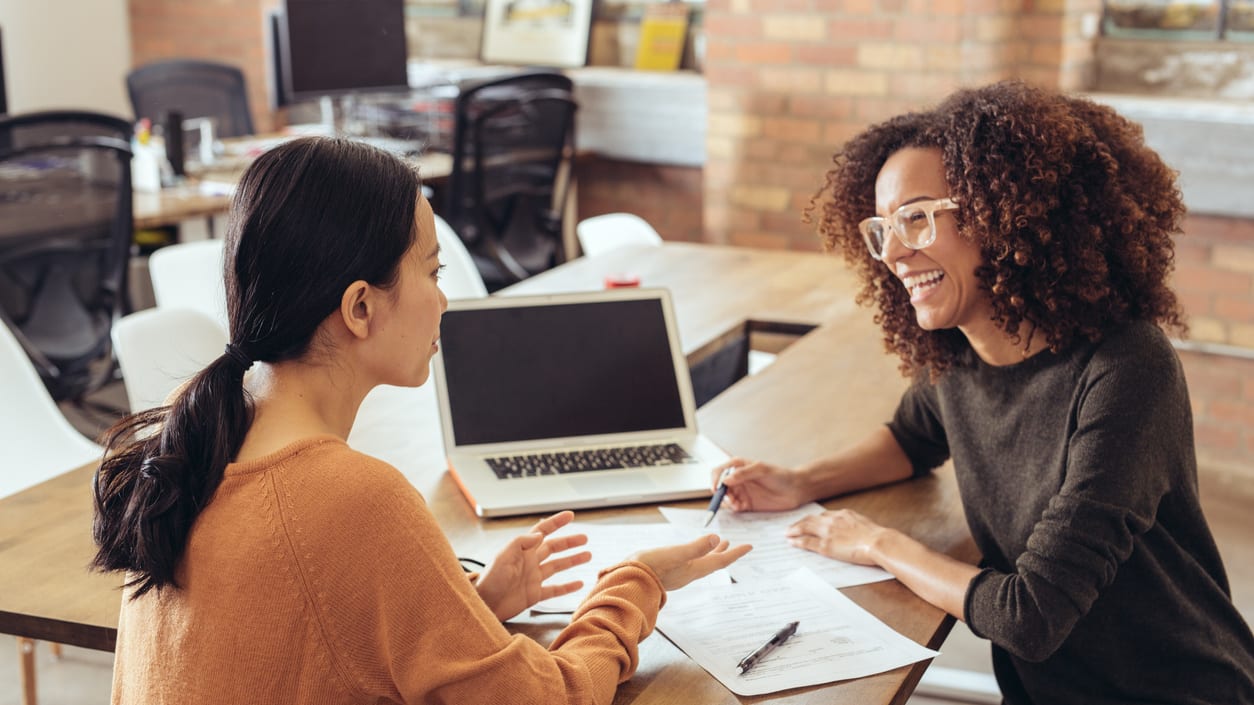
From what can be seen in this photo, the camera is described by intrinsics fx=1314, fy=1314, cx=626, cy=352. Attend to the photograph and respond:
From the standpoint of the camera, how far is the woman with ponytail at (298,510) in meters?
1.08

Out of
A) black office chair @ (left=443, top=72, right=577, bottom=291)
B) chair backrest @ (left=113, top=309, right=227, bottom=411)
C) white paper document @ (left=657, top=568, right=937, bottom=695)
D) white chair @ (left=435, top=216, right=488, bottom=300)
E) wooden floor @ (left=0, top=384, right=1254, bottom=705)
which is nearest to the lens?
white paper document @ (left=657, top=568, right=937, bottom=695)

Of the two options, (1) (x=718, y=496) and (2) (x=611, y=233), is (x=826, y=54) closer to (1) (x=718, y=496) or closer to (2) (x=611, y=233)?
(2) (x=611, y=233)

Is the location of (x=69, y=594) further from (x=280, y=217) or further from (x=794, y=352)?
(x=794, y=352)

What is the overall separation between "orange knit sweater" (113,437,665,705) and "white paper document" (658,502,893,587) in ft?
1.73

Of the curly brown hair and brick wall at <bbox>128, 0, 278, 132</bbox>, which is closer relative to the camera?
the curly brown hair

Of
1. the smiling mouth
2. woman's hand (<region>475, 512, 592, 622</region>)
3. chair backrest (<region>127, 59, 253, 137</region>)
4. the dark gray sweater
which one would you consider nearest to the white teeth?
the smiling mouth

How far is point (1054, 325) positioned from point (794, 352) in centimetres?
99

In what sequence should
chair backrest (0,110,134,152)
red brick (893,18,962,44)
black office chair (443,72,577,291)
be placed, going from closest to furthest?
chair backrest (0,110,134,152) → red brick (893,18,962,44) → black office chair (443,72,577,291)

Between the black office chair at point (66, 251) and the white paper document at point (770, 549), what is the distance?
2502 mm

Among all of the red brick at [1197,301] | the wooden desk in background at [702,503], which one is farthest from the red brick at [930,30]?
the wooden desk in background at [702,503]

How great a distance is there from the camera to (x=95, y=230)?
3.77 metres

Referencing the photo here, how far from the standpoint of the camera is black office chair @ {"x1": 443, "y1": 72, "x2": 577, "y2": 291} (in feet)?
14.5

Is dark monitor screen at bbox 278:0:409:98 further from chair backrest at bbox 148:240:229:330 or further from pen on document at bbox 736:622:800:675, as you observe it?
pen on document at bbox 736:622:800:675

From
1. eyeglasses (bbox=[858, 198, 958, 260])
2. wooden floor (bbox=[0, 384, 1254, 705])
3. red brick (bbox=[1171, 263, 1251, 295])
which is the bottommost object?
wooden floor (bbox=[0, 384, 1254, 705])
